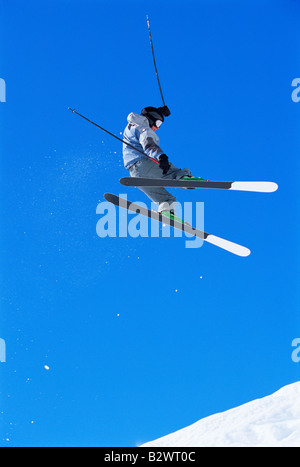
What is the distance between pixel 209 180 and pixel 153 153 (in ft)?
2.39

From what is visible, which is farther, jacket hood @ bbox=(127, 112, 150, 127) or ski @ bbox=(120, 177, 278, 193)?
jacket hood @ bbox=(127, 112, 150, 127)

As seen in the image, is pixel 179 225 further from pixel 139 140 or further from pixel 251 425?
pixel 251 425

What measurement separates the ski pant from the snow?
42.3 feet

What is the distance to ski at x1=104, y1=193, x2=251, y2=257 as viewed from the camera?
545 centimetres

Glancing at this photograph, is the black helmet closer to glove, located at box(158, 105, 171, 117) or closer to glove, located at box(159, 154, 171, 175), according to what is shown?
glove, located at box(158, 105, 171, 117)

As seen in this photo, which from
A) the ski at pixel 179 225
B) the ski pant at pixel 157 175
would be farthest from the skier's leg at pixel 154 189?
the ski at pixel 179 225

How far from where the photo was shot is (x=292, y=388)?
864 inches

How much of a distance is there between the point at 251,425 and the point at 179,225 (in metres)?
17.1

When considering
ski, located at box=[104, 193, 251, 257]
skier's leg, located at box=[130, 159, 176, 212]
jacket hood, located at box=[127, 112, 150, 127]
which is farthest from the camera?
ski, located at box=[104, 193, 251, 257]

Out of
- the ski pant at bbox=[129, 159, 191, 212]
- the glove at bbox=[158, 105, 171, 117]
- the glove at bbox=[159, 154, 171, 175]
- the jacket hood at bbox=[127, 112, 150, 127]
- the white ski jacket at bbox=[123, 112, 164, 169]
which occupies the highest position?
the glove at bbox=[158, 105, 171, 117]

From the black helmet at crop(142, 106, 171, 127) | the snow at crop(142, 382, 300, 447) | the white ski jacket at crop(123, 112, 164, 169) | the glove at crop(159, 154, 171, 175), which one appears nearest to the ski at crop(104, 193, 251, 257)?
the white ski jacket at crop(123, 112, 164, 169)

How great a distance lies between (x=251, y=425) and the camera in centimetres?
1962
